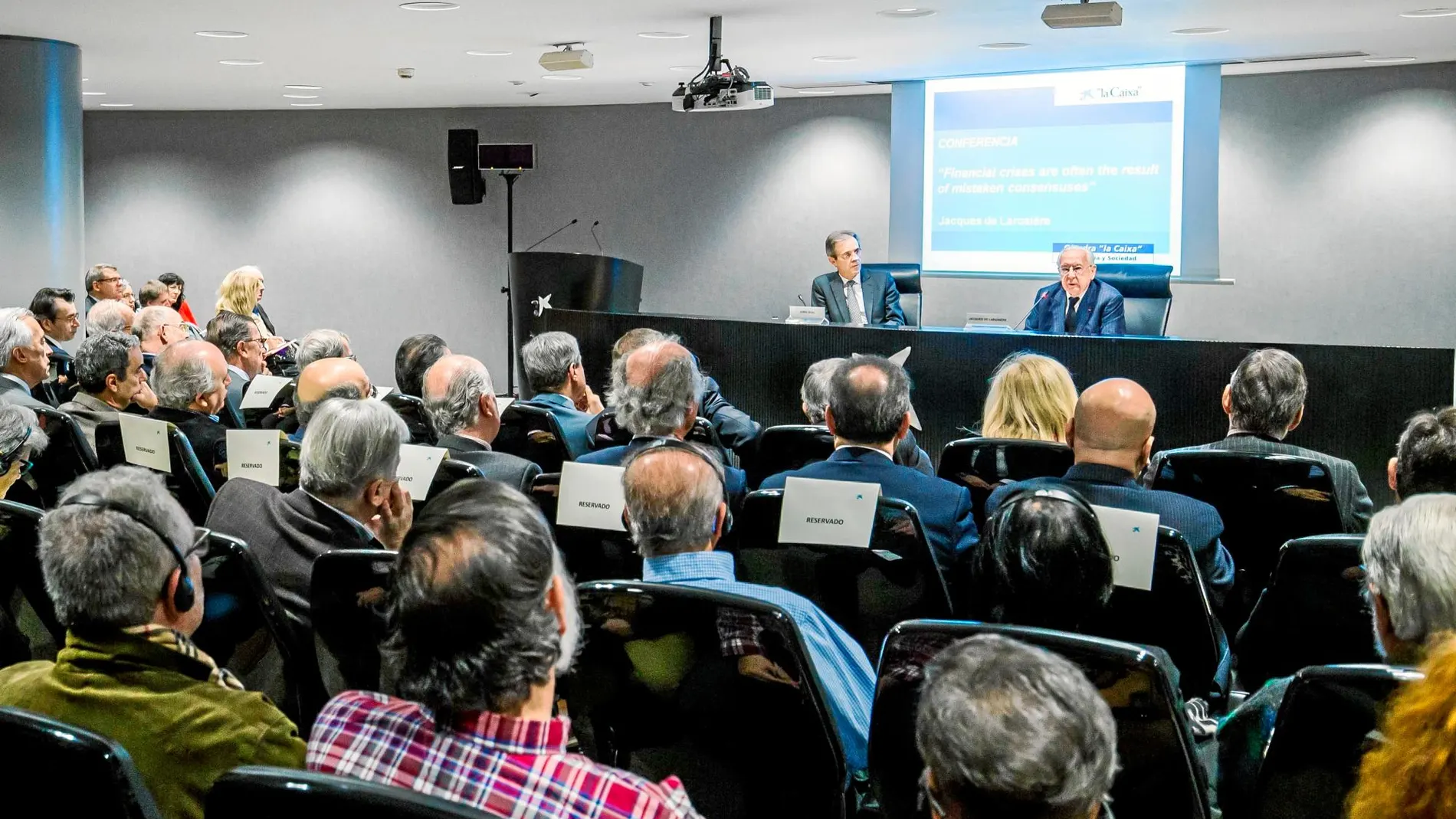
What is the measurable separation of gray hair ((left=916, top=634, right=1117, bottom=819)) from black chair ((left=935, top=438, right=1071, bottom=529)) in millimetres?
2192

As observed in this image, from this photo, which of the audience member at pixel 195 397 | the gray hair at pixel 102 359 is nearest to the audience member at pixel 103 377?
the gray hair at pixel 102 359

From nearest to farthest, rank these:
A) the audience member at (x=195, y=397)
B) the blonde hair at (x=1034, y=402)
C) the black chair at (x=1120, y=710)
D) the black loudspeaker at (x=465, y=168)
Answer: the black chair at (x=1120, y=710) → the blonde hair at (x=1034, y=402) → the audience member at (x=195, y=397) → the black loudspeaker at (x=465, y=168)

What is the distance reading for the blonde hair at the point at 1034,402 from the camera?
3.88 m

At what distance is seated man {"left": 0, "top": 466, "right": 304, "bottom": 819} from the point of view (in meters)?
1.60

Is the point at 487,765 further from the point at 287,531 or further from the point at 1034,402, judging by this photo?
the point at 1034,402

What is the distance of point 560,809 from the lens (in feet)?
4.17

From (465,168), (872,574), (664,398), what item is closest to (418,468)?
(664,398)

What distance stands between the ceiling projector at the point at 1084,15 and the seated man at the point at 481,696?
5.45 m

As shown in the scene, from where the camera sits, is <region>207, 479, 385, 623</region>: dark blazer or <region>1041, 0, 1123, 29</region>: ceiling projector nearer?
<region>207, 479, 385, 623</region>: dark blazer

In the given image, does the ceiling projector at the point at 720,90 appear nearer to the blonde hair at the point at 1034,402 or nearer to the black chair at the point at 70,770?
the blonde hair at the point at 1034,402

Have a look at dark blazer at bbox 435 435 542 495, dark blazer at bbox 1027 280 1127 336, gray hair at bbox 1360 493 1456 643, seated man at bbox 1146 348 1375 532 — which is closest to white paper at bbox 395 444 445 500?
dark blazer at bbox 435 435 542 495

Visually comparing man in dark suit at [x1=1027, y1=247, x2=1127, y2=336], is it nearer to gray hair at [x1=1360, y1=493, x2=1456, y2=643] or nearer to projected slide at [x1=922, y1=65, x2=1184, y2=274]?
projected slide at [x1=922, y1=65, x2=1184, y2=274]

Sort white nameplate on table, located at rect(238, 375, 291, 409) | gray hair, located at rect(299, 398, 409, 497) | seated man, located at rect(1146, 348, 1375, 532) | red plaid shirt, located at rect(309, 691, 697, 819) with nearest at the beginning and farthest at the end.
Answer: red plaid shirt, located at rect(309, 691, 697, 819) < gray hair, located at rect(299, 398, 409, 497) < seated man, located at rect(1146, 348, 1375, 532) < white nameplate on table, located at rect(238, 375, 291, 409)

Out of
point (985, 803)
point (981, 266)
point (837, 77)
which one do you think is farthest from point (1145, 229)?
point (985, 803)
